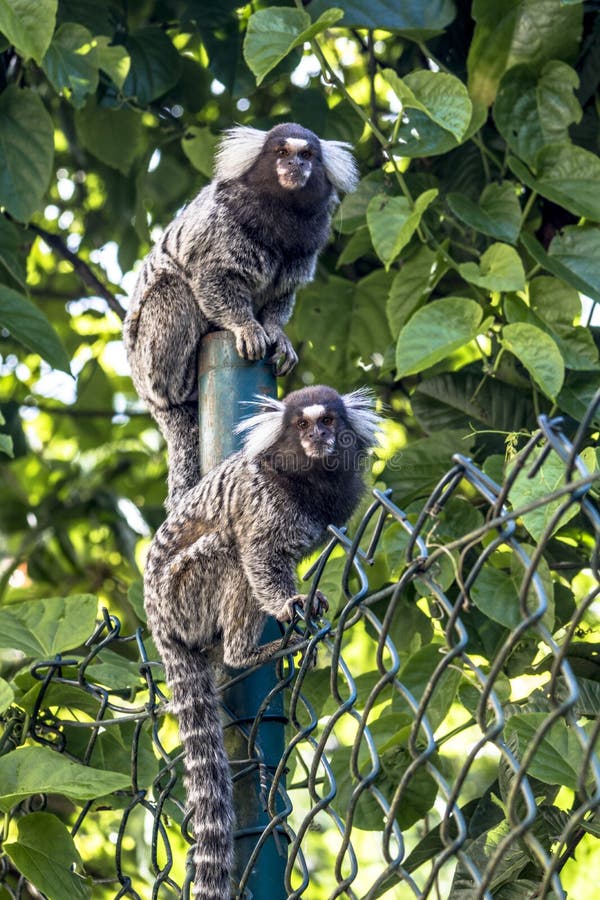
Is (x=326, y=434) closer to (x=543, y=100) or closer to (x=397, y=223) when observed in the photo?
(x=397, y=223)

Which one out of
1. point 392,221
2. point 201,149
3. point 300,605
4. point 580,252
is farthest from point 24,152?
point 300,605

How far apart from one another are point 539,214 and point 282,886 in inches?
85.0

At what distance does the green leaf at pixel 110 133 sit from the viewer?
400 centimetres

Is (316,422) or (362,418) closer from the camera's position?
(316,422)

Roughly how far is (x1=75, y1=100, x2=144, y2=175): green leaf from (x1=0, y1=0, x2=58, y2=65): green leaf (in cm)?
116

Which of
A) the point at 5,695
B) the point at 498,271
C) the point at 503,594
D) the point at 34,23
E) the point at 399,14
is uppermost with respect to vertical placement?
the point at 399,14

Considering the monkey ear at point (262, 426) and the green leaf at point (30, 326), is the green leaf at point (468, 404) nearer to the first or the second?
the monkey ear at point (262, 426)

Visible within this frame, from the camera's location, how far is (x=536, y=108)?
3.21m

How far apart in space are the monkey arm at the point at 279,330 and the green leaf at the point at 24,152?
28.0 inches

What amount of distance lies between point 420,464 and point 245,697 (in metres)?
1.08

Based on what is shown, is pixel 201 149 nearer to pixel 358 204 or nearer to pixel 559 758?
pixel 358 204

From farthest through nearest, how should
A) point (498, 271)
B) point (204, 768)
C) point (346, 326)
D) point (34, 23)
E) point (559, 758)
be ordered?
point (346, 326) < point (498, 271) < point (34, 23) < point (204, 768) < point (559, 758)

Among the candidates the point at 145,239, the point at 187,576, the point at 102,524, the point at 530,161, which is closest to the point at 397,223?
the point at 530,161

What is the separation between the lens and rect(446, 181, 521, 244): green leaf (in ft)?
10.2
